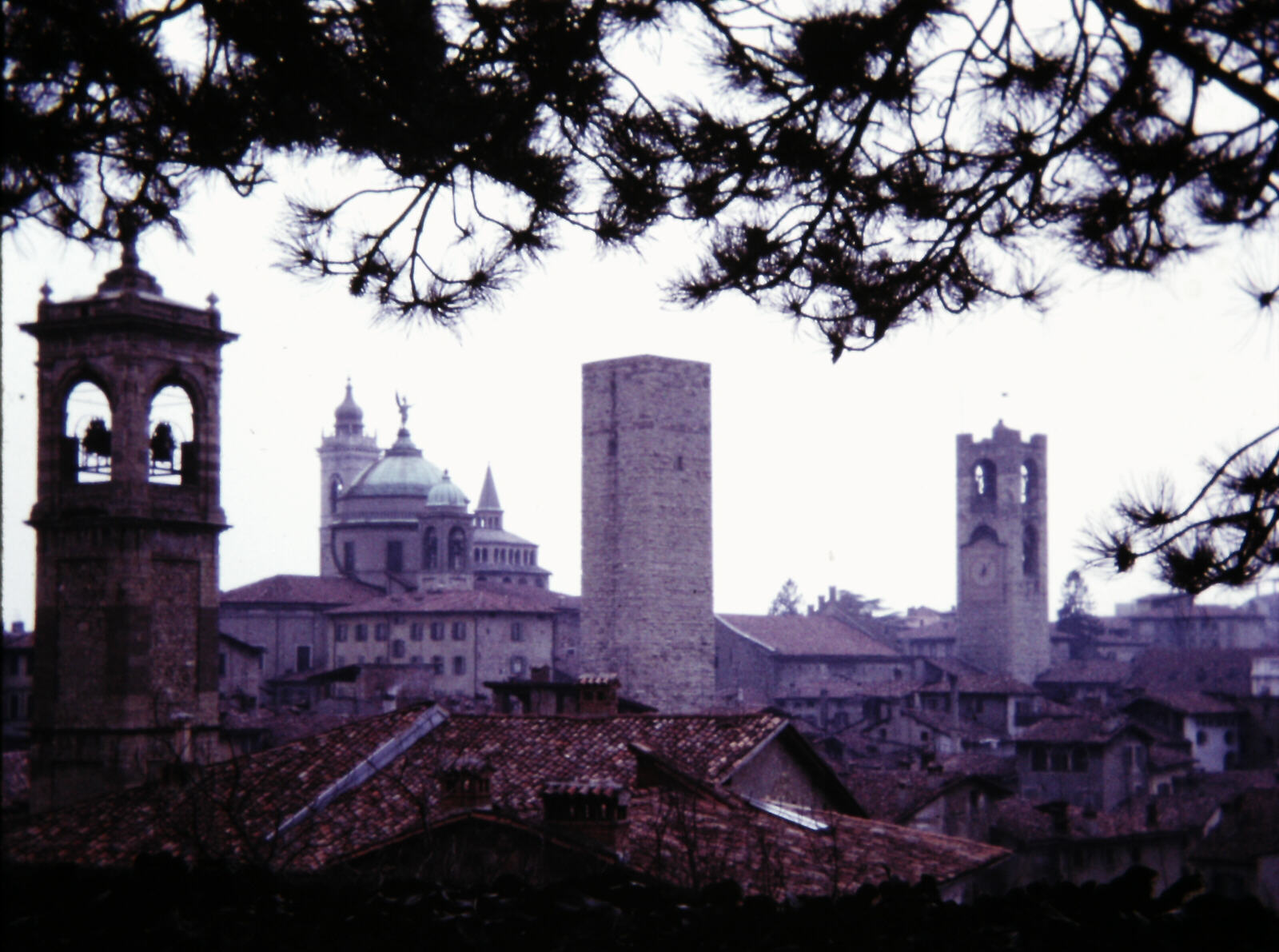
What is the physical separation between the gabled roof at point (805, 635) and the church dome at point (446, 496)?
461 inches

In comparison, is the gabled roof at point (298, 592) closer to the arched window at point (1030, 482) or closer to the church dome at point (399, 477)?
the church dome at point (399, 477)

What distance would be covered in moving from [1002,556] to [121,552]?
46.0 m

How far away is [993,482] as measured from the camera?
62.3 meters

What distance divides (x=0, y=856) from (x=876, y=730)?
36595 mm

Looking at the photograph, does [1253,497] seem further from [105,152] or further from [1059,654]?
[1059,654]

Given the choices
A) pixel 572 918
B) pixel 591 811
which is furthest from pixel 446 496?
pixel 572 918

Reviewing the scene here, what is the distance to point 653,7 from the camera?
525 centimetres

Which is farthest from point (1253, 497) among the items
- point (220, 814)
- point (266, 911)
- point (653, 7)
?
point (220, 814)

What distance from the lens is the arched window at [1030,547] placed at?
63312 millimetres

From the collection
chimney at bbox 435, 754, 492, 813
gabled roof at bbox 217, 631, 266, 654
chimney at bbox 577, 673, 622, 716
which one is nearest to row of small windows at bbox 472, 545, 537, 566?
gabled roof at bbox 217, 631, 266, 654

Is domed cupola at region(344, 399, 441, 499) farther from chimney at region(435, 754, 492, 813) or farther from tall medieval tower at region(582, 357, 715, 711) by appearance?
chimney at region(435, 754, 492, 813)

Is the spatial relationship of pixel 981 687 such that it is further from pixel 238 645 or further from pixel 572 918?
pixel 572 918

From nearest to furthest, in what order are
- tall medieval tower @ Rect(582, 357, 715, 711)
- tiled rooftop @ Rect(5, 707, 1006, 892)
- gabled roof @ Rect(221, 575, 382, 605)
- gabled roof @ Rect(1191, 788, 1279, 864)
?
1. tiled rooftop @ Rect(5, 707, 1006, 892)
2. gabled roof @ Rect(1191, 788, 1279, 864)
3. tall medieval tower @ Rect(582, 357, 715, 711)
4. gabled roof @ Rect(221, 575, 382, 605)

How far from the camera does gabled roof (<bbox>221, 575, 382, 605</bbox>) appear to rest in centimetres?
5459
